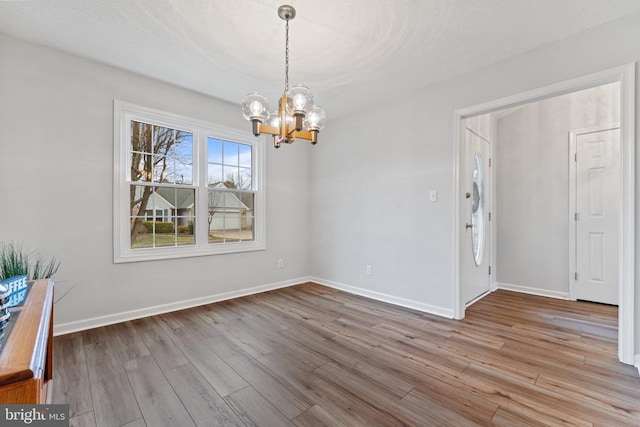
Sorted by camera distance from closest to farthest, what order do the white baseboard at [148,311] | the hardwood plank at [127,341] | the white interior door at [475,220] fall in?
the hardwood plank at [127,341] → the white baseboard at [148,311] → the white interior door at [475,220]

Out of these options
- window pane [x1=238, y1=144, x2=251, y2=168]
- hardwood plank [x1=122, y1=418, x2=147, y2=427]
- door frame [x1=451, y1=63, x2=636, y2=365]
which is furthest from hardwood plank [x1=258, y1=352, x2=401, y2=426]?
window pane [x1=238, y1=144, x2=251, y2=168]

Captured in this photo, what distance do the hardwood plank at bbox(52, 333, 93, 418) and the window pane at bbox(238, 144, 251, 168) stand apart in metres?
2.61

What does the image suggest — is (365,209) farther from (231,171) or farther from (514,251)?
(514,251)

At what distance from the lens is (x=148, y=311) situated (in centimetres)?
301

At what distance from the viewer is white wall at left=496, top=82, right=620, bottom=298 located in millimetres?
3590

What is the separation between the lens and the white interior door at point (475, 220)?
3150 mm

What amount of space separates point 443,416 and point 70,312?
3.25 m

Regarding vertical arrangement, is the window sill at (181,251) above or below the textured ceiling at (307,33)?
below

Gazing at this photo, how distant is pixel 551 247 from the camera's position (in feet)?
12.4

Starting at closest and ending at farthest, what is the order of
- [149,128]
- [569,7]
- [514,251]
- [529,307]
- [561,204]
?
[569,7] < [149,128] < [529,307] < [561,204] < [514,251]

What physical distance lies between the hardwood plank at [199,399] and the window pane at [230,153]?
2.57 meters

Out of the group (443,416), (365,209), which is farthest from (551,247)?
(443,416)

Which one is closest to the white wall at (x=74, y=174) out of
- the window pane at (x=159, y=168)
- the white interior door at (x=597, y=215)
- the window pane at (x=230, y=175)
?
the window pane at (x=159, y=168)

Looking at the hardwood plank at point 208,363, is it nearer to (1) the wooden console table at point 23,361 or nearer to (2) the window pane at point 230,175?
(1) the wooden console table at point 23,361
